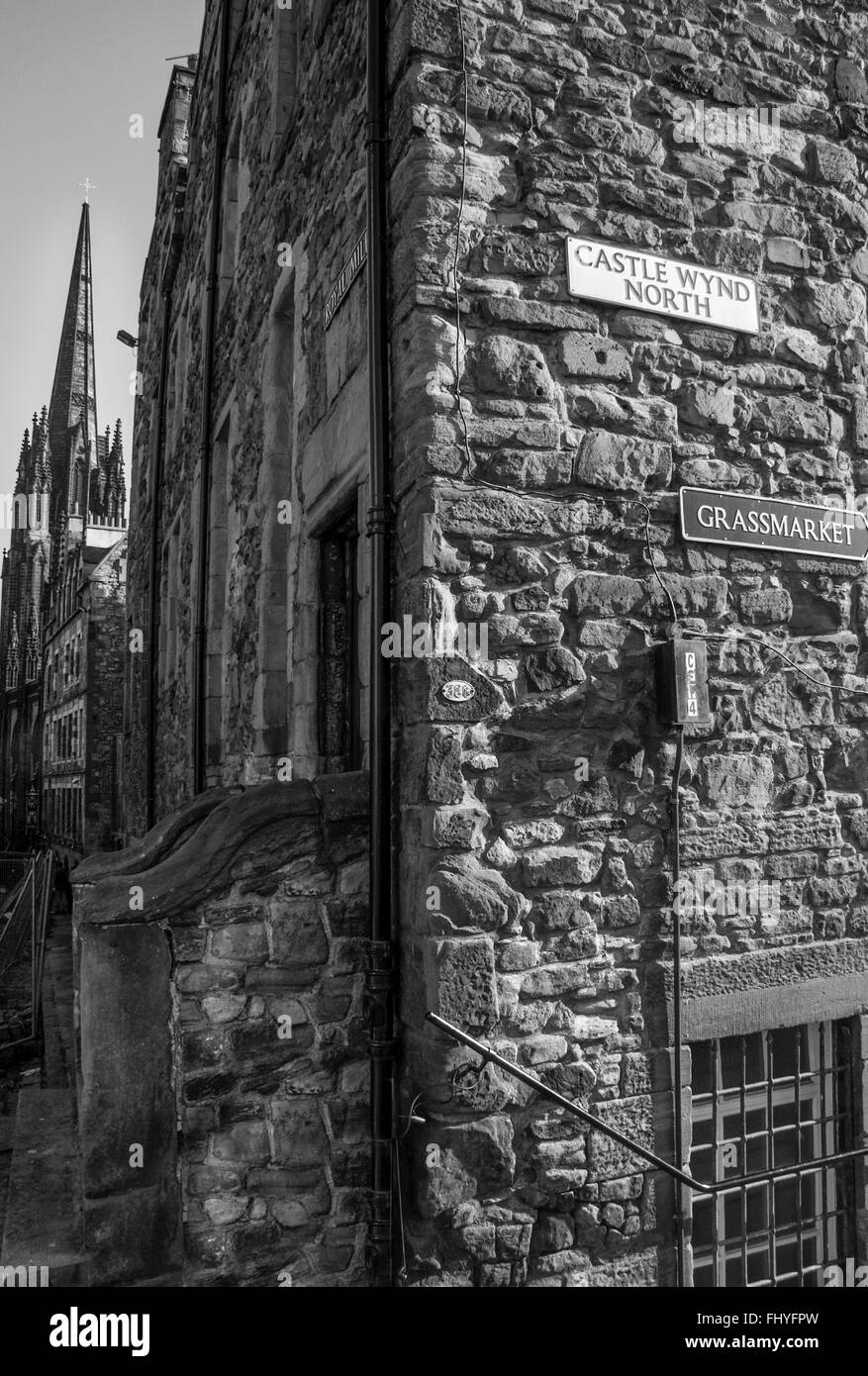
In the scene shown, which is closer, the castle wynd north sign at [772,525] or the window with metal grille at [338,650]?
the castle wynd north sign at [772,525]

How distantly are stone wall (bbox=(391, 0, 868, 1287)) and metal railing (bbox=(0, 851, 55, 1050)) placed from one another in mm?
7153

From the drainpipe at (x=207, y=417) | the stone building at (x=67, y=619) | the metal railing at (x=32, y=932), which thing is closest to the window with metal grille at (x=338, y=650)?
the drainpipe at (x=207, y=417)

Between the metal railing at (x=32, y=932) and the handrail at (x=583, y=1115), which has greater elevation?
the handrail at (x=583, y=1115)

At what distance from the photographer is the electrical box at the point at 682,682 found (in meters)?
3.88

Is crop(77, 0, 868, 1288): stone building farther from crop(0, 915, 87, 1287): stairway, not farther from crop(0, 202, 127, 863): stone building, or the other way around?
crop(0, 202, 127, 863): stone building

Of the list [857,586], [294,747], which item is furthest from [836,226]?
[294,747]

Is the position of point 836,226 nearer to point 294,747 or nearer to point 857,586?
point 857,586

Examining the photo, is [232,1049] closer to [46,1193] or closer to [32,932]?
[46,1193]

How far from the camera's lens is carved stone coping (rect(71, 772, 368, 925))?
355cm

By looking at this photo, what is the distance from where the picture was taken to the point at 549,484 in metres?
3.85

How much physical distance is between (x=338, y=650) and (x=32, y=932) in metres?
8.48
